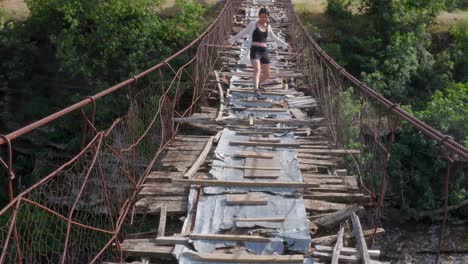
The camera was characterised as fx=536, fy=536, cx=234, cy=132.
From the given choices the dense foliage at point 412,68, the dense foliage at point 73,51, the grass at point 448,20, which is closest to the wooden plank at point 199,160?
the dense foliage at point 412,68

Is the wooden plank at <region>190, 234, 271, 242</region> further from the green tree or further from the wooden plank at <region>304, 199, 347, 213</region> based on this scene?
the green tree

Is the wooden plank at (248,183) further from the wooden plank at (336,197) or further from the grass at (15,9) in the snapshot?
the grass at (15,9)

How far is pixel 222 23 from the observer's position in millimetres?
9008

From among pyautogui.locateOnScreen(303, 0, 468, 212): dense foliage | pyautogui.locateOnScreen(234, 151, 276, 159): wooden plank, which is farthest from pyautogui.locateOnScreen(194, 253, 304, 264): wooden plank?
pyautogui.locateOnScreen(303, 0, 468, 212): dense foliage

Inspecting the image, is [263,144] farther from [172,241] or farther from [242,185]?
[172,241]

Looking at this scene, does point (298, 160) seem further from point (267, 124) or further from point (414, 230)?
point (414, 230)

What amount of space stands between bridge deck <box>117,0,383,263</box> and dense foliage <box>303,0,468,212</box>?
4.66 metres

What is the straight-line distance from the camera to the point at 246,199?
3518 millimetres

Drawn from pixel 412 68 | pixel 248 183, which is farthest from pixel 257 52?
pixel 412 68

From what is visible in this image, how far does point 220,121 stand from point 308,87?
2053 millimetres

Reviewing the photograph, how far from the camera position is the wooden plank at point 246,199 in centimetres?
349

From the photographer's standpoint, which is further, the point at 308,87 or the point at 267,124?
the point at 308,87

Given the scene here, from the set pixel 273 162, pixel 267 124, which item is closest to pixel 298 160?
pixel 273 162

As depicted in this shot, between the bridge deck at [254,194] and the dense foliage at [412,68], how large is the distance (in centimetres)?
466
